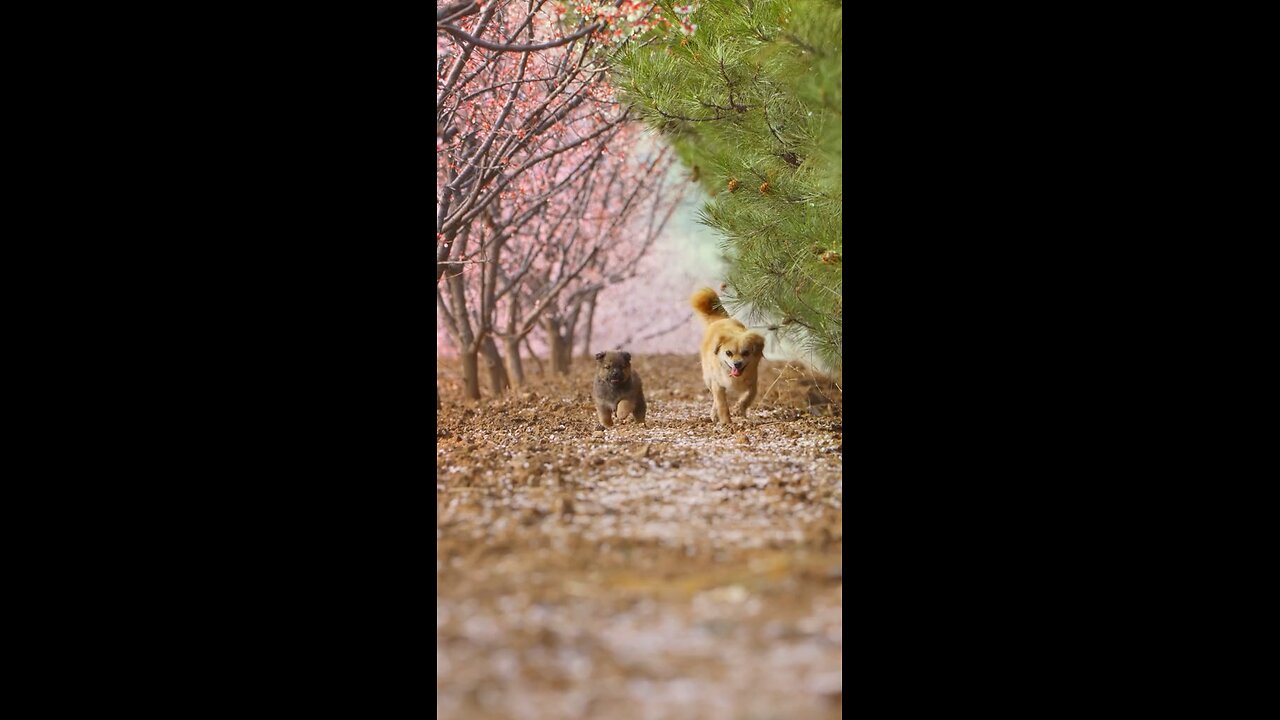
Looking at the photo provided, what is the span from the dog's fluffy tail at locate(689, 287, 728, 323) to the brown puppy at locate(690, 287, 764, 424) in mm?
64

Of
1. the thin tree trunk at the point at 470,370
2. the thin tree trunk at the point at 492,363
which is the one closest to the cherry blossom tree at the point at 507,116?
the thin tree trunk at the point at 470,370

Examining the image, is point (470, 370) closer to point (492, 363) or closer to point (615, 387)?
point (492, 363)

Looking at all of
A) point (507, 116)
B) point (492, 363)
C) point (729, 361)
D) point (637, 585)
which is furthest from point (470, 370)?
point (637, 585)

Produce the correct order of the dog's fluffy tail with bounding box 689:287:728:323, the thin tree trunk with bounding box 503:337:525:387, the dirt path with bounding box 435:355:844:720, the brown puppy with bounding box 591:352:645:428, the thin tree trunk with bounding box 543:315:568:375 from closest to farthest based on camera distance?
the dirt path with bounding box 435:355:844:720, the brown puppy with bounding box 591:352:645:428, the dog's fluffy tail with bounding box 689:287:728:323, the thin tree trunk with bounding box 503:337:525:387, the thin tree trunk with bounding box 543:315:568:375

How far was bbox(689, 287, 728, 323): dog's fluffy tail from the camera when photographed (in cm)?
430

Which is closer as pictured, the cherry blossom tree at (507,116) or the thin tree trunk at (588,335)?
the cherry blossom tree at (507,116)

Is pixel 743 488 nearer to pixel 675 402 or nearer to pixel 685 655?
pixel 685 655

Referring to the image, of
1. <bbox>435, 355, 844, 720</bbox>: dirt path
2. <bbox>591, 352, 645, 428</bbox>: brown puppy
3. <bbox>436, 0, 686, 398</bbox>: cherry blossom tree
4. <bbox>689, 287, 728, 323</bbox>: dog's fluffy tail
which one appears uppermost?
<bbox>436, 0, 686, 398</bbox>: cherry blossom tree

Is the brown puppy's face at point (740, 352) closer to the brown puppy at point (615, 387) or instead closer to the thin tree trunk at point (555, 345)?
the brown puppy at point (615, 387)

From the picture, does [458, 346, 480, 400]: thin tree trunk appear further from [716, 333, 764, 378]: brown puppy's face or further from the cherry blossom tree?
[716, 333, 764, 378]: brown puppy's face

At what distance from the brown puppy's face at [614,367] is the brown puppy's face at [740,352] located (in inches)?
17.1

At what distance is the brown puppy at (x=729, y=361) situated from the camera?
12.0 feet

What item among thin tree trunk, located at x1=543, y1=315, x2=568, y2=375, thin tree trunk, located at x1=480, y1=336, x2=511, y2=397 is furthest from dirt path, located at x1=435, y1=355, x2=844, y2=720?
thin tree trunk, located at x1=543, y1=315, x2=568, y2=375
